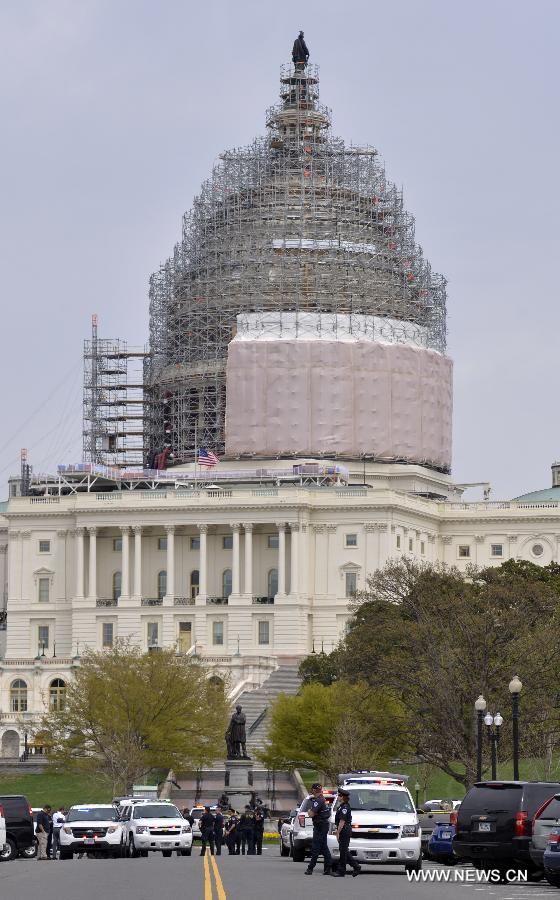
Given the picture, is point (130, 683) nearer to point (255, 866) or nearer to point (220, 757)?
point (220, 757)

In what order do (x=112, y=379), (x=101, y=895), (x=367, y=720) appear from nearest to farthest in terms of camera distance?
(x=101, y=895)
(x=367, y=720)
(x=112, y=379)

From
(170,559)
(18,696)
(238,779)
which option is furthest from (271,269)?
(238,779)

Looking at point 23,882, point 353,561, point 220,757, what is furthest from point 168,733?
point 23,882

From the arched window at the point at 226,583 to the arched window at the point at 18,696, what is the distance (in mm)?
19779

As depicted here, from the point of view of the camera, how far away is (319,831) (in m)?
62.1

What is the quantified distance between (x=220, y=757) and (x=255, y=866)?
208ft

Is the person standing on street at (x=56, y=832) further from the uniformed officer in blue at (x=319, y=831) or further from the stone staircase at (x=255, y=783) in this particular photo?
the stone staircase at (x=255, y=783)

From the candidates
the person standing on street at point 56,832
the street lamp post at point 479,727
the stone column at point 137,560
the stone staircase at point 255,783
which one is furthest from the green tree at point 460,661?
the stone column at point 137,560

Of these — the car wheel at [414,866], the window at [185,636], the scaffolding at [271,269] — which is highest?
the scaffolding at [271,269]

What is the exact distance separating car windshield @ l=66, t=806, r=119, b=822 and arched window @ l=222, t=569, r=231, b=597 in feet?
324

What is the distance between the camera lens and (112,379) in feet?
654

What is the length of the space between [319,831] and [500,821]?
7215 millimetres

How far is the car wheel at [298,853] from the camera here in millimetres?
69069

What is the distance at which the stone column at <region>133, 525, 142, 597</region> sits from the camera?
175125 mm
